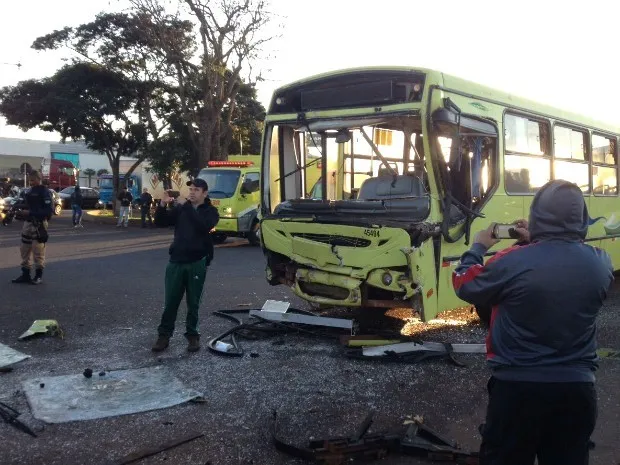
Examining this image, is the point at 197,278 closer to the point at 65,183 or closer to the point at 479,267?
the point at 479,267

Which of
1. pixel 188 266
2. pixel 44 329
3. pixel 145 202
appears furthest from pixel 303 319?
pixel 145 202

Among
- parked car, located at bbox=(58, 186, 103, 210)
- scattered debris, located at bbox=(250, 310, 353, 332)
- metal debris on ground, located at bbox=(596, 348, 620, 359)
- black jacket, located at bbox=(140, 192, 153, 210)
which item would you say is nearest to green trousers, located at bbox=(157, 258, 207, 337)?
scattered debris, located at bbox=(250, 310, 353, 332)

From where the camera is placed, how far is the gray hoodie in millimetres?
2660

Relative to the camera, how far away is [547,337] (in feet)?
8.78

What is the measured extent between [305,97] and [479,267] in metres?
5.12

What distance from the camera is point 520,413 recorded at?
8.82 ft

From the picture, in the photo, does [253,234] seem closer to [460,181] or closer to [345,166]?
[345,166]

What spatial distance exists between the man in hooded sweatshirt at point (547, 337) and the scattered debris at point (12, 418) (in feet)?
11.2

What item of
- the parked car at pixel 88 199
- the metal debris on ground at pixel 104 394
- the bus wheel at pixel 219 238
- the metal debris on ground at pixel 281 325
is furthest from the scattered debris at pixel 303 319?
the parked car at pixel 88 199

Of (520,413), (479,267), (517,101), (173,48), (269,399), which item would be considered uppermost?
(173,48)

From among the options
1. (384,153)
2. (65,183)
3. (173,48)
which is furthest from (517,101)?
(65,183)

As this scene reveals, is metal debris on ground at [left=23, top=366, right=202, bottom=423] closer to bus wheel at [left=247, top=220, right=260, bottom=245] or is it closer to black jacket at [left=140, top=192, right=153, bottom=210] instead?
bus wheel at [left=247, top=220, right=260, bottom=245]

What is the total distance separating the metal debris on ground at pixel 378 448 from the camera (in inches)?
164

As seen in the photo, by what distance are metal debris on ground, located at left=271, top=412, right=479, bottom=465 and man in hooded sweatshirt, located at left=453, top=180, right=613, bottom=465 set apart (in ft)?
4.98
